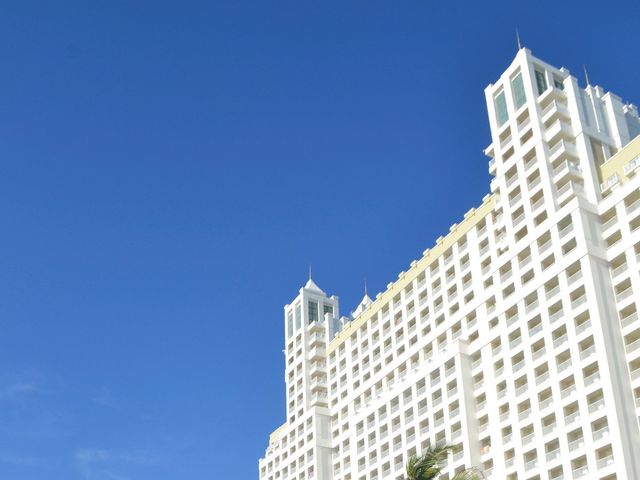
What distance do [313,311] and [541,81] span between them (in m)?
42.5

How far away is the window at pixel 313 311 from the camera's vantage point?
10375 centimetres

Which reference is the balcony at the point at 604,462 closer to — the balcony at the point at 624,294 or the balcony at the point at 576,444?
the balcony at the point at 576,444

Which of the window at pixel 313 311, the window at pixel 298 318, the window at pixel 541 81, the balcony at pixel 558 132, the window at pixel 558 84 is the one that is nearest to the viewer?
the balcony at pixel 558 132

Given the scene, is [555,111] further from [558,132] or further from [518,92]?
[518,92]

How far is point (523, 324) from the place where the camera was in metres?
66.1

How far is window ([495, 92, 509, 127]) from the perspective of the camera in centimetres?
7475

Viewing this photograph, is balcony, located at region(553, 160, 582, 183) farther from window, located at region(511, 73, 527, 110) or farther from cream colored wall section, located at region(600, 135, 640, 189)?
window, located at region(511, 73, 527, 110)

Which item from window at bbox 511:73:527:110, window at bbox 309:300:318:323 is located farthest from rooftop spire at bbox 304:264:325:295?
window at bbox 511:73:527:110

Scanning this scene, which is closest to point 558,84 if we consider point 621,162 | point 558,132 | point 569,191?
point 558,132

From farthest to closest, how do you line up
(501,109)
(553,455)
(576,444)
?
1. (501,109)
2. (553,455)
3. (576,444)

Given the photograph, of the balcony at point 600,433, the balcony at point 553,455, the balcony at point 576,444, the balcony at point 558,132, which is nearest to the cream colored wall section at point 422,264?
the balcony at point 558,132

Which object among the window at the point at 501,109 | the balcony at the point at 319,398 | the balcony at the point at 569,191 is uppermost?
the window at the point at 501,109

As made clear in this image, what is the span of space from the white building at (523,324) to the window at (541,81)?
0.11 m

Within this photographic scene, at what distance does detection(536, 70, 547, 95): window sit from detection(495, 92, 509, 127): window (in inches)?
128
